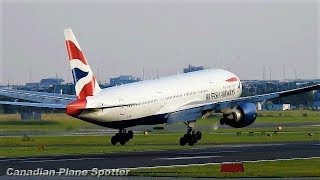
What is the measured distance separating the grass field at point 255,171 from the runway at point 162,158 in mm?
3214

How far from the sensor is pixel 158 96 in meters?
73.5

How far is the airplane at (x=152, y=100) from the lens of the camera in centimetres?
6550

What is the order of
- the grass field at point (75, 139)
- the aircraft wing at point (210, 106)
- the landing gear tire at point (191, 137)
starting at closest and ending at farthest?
the grass field at point (75, 139) < the aircraft wing at point (210, 106) < the landing gear tire at point (191, 137)

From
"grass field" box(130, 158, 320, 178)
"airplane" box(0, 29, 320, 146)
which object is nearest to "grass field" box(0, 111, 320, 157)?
"airplane" box(0, 29, 320, 146)

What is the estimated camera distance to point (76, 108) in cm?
6344

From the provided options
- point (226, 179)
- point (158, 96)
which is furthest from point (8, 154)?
point (226, 179)

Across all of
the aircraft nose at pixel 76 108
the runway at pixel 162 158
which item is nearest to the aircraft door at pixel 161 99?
the runway at pixel 162 158

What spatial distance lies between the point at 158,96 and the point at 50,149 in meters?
10.0

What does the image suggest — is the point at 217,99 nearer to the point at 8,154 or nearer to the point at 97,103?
the point at 97,103

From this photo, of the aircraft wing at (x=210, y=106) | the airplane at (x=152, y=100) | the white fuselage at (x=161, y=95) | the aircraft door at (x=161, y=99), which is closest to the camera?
the airplane at (x=152, y=100)

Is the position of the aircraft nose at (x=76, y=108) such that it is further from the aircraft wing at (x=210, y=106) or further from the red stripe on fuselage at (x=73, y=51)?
the aircraft wing at (x=210, y=106)

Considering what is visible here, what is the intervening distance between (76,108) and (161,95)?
12214 millimetres

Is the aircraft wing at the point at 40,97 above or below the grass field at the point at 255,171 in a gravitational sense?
above

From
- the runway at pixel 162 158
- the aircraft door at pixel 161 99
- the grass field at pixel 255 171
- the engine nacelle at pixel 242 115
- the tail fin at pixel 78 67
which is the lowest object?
the grass field at pixel 255 171
